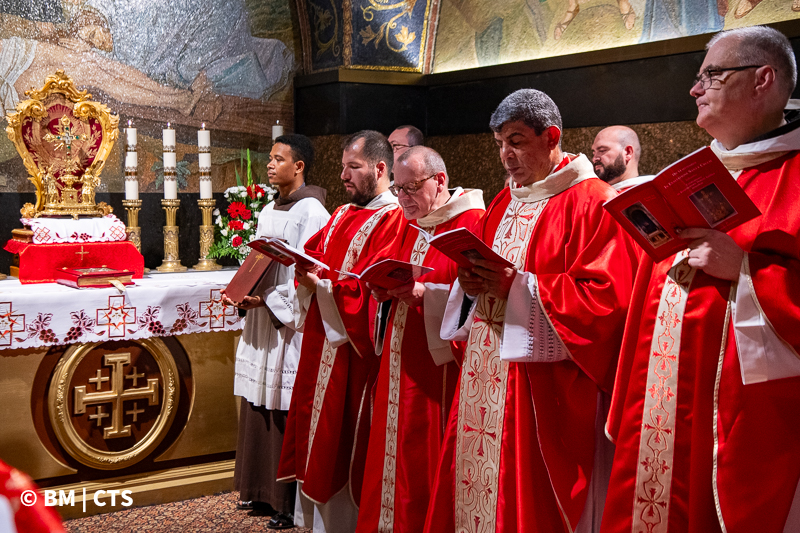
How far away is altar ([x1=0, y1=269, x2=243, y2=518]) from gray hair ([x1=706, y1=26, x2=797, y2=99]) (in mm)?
3635

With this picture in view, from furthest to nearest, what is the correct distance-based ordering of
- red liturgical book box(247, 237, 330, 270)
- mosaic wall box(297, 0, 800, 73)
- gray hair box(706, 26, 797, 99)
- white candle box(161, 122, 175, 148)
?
1. white candle box(161, 122, 175, 148)
2. mosaic wall box(297, 0, 800, 73)
3. red liturgical book box(247, 237, 330, 270)
4. gray hair box(706, 26, 797, 99)

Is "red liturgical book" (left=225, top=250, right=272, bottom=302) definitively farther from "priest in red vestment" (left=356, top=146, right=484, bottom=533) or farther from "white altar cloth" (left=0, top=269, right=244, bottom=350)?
"priest in red vestment" (left=356, top=146, right=484, bottom=533)

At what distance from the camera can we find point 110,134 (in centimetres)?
569

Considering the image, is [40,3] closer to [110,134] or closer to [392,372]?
[110,134]

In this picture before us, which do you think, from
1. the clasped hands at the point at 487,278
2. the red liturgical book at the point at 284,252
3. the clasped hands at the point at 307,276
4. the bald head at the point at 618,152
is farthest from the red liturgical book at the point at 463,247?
the bald head at the point at 618,152

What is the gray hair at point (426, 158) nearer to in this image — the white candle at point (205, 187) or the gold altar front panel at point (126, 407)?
the gold altar front panel at point (126, 407)

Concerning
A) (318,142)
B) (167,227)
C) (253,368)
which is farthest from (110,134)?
(253,368)

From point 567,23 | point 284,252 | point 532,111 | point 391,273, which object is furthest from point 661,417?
point 567,23

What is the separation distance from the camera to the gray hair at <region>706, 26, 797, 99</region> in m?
2.29

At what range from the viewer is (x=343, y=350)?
4027 millimetres

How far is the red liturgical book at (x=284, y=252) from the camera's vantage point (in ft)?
12.0

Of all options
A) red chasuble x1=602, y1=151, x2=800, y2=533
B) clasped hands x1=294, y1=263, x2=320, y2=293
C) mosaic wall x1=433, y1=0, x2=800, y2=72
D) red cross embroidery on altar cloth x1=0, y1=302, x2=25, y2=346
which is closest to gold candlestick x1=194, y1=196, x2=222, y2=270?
red cross embroidery on altar cloth x1=0, y1=302, x2=25, y2=346

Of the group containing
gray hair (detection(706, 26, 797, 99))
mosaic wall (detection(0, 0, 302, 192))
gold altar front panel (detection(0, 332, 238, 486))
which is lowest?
gold altar front panel (detection(0, 332, 238, 486))

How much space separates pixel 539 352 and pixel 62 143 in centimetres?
410
